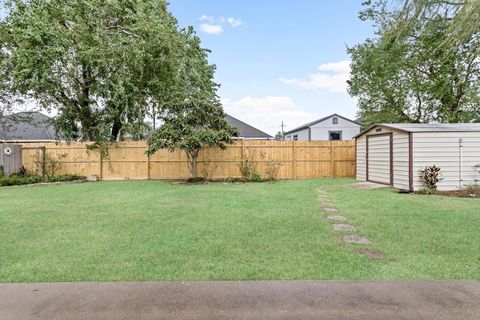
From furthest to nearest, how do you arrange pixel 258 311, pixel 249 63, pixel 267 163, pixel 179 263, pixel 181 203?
pixel 249 63
pixel 267 163
pixel 181 203
pixel 179 263
pixel 258 311

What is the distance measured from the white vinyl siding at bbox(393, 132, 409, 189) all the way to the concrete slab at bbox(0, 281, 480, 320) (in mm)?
7732

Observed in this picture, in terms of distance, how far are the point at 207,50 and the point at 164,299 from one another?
17.5m

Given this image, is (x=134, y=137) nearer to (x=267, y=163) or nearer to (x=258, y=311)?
(x=267, y=163)

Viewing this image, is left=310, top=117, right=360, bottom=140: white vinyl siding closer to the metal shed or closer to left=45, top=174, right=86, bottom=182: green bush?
the metal shed

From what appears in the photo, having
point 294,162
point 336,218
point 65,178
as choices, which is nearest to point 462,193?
point 336,218

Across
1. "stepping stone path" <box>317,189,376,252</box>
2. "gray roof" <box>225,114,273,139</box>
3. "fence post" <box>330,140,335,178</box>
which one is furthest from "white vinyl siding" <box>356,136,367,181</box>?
"gray roof" <box>225,114,273,139</box>

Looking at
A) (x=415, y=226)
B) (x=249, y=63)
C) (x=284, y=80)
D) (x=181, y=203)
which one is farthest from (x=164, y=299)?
(x=284, y=80)

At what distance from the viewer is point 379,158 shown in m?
11.8

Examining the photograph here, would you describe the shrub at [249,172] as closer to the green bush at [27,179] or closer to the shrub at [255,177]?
the shrub at [255,177]

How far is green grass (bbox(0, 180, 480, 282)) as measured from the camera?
3.39 meters

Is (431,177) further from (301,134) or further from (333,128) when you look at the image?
(301,134)

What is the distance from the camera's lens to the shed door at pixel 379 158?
11.2 meters

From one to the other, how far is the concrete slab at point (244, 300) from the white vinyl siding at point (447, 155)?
7.69 metres

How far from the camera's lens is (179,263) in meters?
3.64
